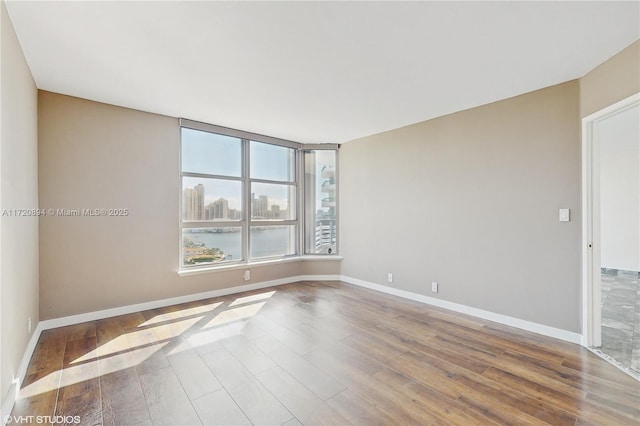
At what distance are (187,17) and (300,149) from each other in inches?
139

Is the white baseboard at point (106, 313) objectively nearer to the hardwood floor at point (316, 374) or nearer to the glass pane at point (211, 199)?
the hardwood floor at point (316, 374)

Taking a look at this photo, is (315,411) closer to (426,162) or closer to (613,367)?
(613,367)

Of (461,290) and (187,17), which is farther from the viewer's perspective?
(461,290)

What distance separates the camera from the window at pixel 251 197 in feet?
13.9

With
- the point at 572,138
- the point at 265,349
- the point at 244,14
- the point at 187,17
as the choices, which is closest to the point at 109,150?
the point at 187,17

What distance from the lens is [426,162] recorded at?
160 inches

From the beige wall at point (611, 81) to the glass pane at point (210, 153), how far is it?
4291mm

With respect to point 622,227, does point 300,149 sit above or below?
above

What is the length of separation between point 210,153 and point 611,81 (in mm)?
4569

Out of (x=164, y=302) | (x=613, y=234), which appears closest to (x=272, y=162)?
(x=164, y=302)

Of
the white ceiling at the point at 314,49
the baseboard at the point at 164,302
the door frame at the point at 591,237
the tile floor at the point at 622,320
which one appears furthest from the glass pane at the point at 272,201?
the tile floor at the point at 622,320

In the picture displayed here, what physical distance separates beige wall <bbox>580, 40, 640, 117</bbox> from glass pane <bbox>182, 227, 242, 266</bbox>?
4499 mm

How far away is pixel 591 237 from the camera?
106 inches

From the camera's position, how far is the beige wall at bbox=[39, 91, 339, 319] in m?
3.14
